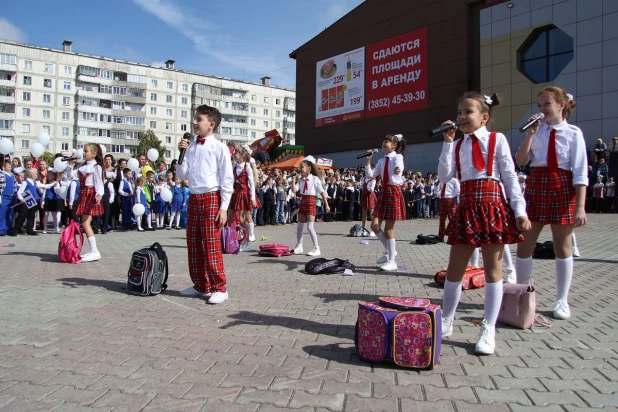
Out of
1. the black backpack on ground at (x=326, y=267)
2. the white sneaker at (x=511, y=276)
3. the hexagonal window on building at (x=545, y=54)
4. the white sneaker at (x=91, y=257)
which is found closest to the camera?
the white sneaker at (x=511, y=276)

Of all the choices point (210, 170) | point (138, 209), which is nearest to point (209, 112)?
point (210, 170)

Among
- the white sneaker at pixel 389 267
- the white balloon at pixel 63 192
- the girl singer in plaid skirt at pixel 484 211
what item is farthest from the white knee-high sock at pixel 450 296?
the white balloon at pixel 63 192

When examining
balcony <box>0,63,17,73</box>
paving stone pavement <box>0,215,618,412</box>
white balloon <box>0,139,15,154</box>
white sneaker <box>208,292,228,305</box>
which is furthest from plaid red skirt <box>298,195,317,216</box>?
balcony <box>0,63,17,73</box>

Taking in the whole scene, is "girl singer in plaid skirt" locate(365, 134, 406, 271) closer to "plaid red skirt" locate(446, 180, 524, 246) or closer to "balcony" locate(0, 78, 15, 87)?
"plaid red skirt" locate(446, 180, 524, 246)

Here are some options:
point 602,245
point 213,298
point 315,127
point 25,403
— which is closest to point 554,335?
point 213,298

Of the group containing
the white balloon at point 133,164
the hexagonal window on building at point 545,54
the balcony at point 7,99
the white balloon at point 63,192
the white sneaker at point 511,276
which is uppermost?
the balcony at point 7,99

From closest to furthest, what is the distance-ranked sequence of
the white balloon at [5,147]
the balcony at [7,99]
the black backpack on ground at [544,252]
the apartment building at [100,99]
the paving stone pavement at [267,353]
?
the paving stone pavement at [267,353], the black backpack on ground at [544,252], the white balloon at [5,147], the balcony at [7,99], the apartment building at [100,99]

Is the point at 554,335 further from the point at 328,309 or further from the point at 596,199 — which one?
the point at 596,199

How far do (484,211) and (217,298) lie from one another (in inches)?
122

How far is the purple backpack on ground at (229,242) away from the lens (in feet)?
31.6

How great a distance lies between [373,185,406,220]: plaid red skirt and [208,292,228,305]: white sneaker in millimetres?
3276

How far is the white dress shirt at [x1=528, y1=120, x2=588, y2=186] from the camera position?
457 centimetres

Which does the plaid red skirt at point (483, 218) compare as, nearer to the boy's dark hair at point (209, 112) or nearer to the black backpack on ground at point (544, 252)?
the boy's dark hair at point (209, 112)

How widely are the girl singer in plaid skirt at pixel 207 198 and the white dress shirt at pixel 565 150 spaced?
3357 millimetres
